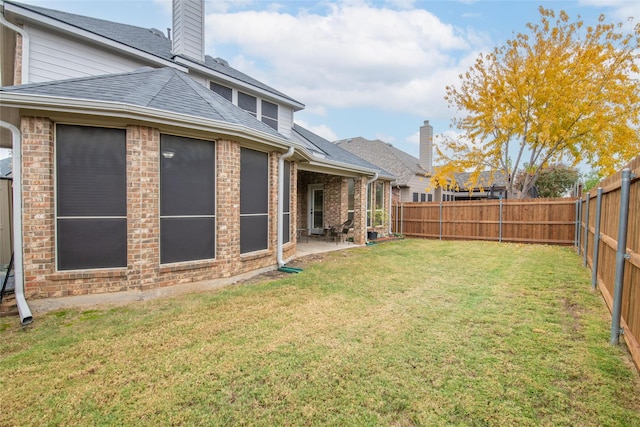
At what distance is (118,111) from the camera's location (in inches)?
191

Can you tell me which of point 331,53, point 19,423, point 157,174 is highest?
point 331,53

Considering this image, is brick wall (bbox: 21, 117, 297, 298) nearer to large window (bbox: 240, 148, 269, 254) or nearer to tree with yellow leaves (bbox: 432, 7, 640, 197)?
large window (bbox: 240, 148, 269, 254)

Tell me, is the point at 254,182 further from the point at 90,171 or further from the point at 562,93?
the point at 562,93

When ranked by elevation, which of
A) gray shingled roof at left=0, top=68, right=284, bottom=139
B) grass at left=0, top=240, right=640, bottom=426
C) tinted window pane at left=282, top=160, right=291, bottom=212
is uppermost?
gray shingled roof at left=0, top=68, right=284, bottom=139

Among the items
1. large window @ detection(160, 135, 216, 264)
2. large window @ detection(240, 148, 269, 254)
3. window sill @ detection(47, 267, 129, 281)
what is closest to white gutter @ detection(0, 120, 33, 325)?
window sill @ detection(47, 267, 129, 281)

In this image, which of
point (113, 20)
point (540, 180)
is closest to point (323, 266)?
point (113, 20)

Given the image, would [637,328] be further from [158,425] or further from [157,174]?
[157,174]

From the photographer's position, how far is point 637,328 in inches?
118

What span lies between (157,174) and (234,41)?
936 centimetres

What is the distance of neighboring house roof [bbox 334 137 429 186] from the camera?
21969 millimetres

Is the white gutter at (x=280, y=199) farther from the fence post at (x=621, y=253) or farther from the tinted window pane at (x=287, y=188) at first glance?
the fence post at (x=621, y=253)

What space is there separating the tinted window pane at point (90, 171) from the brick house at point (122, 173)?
2 cm

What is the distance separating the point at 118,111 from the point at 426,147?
916 inches

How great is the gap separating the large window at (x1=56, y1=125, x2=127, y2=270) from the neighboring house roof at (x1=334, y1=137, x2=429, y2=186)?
726 inches
